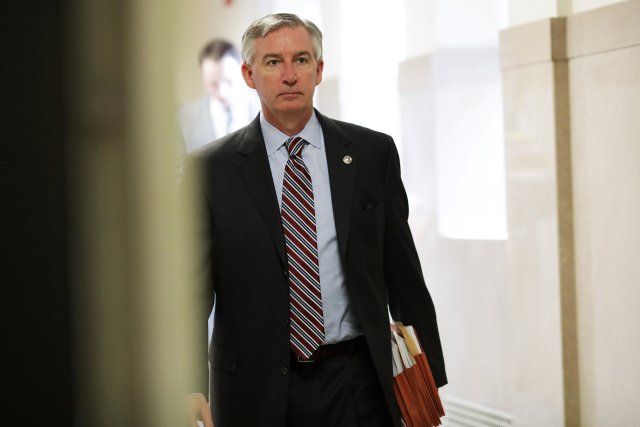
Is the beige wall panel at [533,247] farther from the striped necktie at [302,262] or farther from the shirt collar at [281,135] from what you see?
the striped necktie at [302,262]

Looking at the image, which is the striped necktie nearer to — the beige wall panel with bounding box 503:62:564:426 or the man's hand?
the man's hand

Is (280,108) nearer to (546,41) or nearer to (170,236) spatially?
(170,236)

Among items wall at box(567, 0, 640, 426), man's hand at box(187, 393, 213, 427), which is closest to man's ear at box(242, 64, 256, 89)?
man's hand at box(187, 393, 213, 427)

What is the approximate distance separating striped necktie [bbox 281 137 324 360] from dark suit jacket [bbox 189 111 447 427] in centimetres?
3

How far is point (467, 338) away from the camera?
18.4ft

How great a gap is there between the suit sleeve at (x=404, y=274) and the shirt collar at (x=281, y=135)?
241mm

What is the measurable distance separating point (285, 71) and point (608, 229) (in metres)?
2.59

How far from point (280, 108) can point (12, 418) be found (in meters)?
2.27

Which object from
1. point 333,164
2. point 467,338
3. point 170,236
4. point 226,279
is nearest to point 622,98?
point 467,338

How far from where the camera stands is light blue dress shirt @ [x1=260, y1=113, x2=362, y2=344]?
253 centimetres

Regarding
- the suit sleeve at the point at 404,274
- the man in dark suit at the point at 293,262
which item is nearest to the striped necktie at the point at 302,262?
the man in dark suit at the point at 293,262

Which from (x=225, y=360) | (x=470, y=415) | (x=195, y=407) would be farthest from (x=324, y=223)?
(x=470, y=415)

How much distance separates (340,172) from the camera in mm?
2625

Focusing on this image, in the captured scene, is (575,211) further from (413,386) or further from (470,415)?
(413,386)
